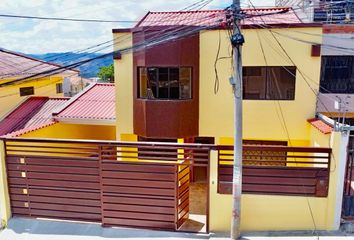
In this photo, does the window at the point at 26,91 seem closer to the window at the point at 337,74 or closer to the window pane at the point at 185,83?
the window pane at the point at 185,83

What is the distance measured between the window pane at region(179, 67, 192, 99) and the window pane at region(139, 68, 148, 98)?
121cm

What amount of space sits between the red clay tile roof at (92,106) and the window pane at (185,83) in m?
2.92

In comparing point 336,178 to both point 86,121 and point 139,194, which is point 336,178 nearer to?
point 139,194

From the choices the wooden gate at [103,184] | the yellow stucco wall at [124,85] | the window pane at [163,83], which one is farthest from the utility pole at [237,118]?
the yellow stucco wall at [124,85]

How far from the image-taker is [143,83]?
1173cm

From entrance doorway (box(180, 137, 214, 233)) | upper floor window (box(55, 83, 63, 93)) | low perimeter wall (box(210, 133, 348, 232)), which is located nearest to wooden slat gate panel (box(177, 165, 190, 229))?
entrance doorway (box(180, 137, 214, 233))

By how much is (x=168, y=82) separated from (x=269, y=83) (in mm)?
3438

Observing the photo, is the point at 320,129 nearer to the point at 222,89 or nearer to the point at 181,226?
the point at 222,89

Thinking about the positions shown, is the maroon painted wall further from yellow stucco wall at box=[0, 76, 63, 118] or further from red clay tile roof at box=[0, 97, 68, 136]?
yellow stucco wall at box=[0, 76, 63, 118]

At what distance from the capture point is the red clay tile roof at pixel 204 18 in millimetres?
11469

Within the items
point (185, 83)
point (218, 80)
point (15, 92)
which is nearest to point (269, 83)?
point (218, 80)

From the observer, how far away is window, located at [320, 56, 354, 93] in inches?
522

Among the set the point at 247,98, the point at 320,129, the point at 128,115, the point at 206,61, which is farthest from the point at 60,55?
the point at 320,129

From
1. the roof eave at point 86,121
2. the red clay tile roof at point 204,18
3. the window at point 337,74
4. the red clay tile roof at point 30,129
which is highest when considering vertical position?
the red clay tile roof at point 204,18
